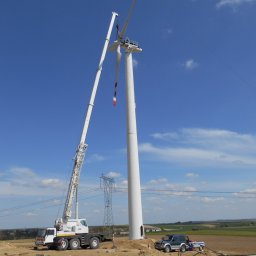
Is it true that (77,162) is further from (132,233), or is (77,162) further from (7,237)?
(7,237)

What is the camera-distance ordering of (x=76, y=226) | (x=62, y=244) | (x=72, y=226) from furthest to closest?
(x=76, y=226) < (x=72, y=226) < (x=62, y=244)

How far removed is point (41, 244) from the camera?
44594 mm

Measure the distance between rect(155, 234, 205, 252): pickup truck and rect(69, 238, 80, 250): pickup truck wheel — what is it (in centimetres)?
847

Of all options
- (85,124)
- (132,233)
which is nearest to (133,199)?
(132,233)

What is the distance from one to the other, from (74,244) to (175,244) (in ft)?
35.7

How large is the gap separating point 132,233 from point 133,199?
149 inches

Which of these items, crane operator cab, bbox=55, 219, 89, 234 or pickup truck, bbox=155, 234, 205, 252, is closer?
crane operator cab, bbox=55, 219, 89, 234

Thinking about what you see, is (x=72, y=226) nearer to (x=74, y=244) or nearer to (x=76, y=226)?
(x=76, y=226)

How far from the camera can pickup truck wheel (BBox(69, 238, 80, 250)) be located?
143 ft

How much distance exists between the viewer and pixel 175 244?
151 ft

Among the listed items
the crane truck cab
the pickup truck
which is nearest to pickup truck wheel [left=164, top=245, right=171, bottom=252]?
the pickup truck

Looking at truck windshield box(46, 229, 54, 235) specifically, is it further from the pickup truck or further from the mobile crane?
the pickup truck

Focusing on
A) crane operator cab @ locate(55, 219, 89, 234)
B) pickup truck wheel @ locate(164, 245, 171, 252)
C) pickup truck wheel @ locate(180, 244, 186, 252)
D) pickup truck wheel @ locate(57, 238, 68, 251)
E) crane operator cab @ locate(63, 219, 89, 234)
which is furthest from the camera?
pickup truck wheel @ locate(180, 244, 186, 252)

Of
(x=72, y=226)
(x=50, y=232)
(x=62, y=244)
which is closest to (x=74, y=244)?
(x=62, y=244)
